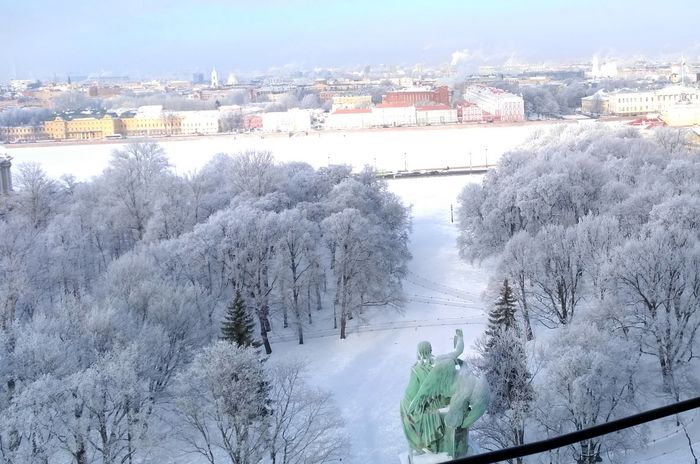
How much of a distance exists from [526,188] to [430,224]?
668 cm

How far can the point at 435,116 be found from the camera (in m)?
66.2

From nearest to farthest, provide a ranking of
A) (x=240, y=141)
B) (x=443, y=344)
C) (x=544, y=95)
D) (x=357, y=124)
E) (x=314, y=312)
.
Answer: (x=443, y=344) → (x=314, y=312) → (x=240, y=141) → (x=357, y=124) → (x=544, y=95)

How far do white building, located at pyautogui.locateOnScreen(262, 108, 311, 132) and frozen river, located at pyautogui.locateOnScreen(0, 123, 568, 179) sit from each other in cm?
494

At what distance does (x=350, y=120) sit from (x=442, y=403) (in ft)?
201

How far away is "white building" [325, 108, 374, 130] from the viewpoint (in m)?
64.4

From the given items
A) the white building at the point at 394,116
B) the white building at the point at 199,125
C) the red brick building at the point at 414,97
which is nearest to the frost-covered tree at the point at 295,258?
the white building at the point at 394,116

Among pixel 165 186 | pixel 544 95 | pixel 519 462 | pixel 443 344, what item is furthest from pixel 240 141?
pixel 519 462

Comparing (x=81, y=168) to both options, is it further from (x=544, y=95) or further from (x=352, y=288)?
(x=544, y=95)

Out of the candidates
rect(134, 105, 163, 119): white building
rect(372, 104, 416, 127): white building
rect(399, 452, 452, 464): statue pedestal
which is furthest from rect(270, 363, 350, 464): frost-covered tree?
rect(134, 105, 163, 119): white building

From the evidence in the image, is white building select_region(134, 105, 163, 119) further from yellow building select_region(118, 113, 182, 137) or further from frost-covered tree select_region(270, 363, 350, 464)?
frost-covered tree select_region(270, 363, 350, 464)

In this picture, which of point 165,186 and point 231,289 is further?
point 165,186

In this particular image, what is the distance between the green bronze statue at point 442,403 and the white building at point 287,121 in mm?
60194

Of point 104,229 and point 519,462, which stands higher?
point 104,229

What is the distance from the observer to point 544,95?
71.7 m
